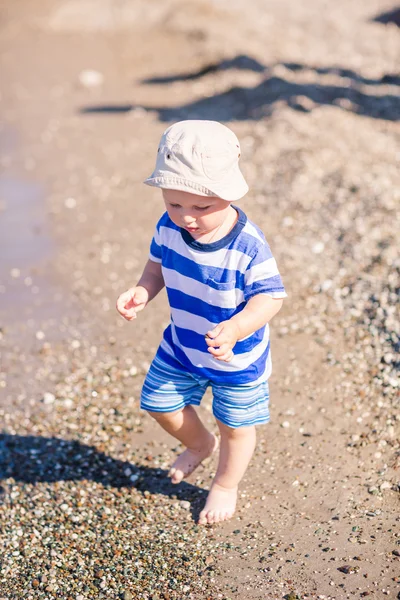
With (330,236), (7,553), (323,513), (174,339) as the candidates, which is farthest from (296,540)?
(330,236)

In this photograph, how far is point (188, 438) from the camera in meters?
3.76

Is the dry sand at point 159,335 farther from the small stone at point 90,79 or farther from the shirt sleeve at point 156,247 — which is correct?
the shirt sleeve at point 156,247

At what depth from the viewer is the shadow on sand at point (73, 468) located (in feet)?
13.0

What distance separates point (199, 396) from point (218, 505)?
576 mm

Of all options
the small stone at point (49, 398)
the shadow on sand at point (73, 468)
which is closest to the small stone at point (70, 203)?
the small stone at point (49, 398)

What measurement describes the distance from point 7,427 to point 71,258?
2.36 metres

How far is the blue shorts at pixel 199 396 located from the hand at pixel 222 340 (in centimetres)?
51

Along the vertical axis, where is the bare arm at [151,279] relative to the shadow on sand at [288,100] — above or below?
above

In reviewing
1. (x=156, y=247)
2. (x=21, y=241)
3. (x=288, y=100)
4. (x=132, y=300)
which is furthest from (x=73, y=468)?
(x=288, y=100)

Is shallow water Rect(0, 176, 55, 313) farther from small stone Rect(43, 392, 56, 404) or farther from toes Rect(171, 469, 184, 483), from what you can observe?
toes Rect(171, 469, 184, 483)

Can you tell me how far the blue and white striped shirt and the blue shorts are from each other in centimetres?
6

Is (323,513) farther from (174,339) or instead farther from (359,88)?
(359,88)

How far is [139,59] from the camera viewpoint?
42.2 feet

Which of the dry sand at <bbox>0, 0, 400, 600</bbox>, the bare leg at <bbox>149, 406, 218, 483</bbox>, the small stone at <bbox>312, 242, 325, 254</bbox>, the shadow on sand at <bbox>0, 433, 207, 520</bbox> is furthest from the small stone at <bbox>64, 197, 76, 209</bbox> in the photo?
the bare leg at <bbox>149, 406, 218, 483</bbox>
